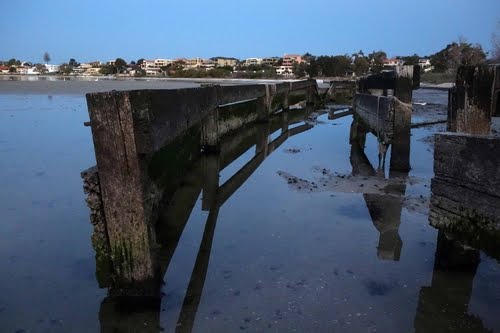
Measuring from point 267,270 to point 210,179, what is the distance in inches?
143

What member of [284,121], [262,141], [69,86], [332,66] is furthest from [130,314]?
[332,66]

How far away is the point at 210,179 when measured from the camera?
7.30m

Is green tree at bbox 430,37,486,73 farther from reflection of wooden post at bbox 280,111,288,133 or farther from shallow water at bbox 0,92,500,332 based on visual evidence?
shallow water at bbox 0,92,500,332

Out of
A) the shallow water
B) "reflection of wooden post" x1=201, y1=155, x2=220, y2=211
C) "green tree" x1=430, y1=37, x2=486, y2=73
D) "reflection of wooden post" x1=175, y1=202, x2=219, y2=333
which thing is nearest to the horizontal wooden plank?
the shallow water

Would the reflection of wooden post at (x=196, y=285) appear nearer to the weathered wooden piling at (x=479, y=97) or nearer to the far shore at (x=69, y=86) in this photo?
the weathered wooden piling at (x=479, y=97)

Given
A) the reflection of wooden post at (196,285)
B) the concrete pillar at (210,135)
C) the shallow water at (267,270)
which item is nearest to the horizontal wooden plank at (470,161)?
the shallow water at (267,270)

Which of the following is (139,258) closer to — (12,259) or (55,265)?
(55,265)

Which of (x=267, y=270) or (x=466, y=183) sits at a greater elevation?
(x=466, y=183)

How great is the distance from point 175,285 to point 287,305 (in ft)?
3.24

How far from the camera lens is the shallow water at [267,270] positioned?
3090mm

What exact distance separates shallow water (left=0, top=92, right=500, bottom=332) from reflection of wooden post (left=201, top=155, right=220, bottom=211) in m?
0.32

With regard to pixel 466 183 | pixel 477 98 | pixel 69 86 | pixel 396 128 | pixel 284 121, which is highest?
pixel 477 98

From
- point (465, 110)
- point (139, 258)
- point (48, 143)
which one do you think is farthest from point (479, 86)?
point (48, 143)

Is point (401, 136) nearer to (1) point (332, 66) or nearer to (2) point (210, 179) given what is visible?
(2) point (210, 179)
